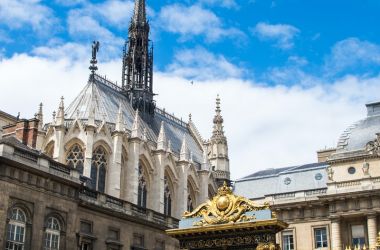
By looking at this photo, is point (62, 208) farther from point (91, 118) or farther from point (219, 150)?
point (219, 150)

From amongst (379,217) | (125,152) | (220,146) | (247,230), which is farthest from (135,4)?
(247,230)

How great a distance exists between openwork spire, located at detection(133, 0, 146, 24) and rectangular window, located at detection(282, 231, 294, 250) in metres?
35.2

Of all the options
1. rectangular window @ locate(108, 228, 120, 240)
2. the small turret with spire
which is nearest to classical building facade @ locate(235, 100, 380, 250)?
rectangular window @ locate(108, 228, 120, 240)

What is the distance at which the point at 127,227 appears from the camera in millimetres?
35781

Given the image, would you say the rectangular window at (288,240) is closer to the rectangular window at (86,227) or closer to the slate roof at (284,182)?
the slate roof at (284,182)

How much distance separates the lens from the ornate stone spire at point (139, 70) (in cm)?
6300

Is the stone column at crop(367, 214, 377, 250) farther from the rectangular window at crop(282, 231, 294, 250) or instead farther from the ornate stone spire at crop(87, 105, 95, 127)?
the ornate stone spire at crop(87, 105, 95, 127)

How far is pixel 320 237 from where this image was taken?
38875 millimetres

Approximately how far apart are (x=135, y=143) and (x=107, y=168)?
367cm

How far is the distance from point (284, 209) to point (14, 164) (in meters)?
18.5

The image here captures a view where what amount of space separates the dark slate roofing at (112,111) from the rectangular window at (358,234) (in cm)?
2157

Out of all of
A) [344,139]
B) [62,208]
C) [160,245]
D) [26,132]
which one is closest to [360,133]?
[344,139]

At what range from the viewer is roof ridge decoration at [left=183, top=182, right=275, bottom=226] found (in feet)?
45.3

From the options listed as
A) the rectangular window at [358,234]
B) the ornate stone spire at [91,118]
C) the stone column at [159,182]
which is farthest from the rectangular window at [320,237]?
the ornate stone spire at [91,118]
